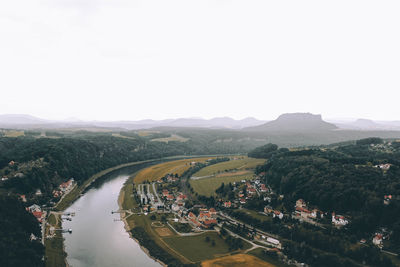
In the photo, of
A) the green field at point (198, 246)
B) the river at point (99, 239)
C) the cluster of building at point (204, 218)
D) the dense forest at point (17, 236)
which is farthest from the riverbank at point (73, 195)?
the cluster of building at point (204, 218)

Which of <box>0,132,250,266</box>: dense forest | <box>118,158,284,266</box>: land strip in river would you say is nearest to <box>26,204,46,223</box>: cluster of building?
<box>0,132,250,266</box>: dense forest

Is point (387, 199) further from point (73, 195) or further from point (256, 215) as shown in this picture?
point (73, 195)

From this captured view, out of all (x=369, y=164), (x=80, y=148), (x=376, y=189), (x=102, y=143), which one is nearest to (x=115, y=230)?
(x=376, y=189)

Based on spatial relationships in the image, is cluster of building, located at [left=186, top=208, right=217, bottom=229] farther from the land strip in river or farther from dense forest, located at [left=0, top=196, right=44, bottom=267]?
dense forest, located at [left=0, top=196, right=44, bottom=267]

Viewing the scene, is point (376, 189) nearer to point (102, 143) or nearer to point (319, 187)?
point (319, 187)

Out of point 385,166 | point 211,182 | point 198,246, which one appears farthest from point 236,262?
point 385,166
